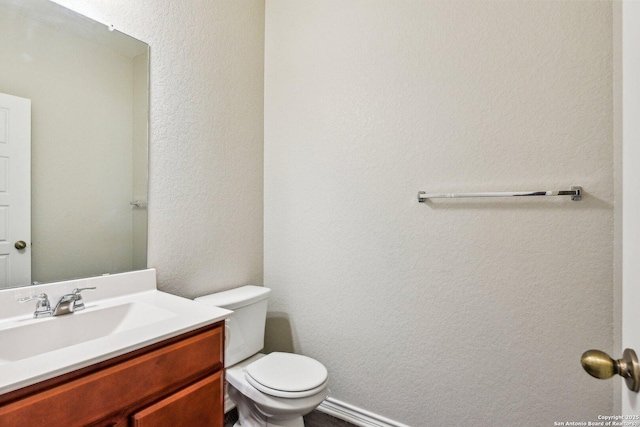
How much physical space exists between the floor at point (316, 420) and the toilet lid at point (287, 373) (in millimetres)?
404

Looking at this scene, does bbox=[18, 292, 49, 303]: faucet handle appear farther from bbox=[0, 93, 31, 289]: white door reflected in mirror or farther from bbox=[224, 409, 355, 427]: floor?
bbox=[224, 409, 355, 427]: floor

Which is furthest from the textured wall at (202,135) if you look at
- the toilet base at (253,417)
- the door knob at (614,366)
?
the door knob at (614,366)

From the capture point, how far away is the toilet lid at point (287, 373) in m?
1.30

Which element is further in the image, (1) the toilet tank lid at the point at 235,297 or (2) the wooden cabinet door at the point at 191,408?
(1) the toilet tank lid at the point at 235,297

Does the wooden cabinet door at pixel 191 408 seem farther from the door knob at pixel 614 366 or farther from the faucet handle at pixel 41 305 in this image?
the door knob at pixel 614 366

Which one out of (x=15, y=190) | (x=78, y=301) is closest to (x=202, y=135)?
(x=15, y=190)

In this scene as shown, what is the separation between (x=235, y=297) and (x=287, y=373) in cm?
45

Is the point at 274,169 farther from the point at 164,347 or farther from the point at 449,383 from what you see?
the point at 449,383

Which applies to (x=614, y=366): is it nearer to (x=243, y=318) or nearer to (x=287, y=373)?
(x=287, y=373)

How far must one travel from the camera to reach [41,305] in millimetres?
1002

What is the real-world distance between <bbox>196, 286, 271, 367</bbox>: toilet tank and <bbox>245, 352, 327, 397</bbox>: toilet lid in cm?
13

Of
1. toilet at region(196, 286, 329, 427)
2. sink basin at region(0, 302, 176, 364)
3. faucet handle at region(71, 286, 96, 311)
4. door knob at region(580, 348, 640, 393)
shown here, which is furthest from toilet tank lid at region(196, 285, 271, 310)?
door knob at region(580, 348, 640, 393)

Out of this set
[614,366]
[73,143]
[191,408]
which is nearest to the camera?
[614,366]

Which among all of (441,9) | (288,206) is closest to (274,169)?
(288,206)
